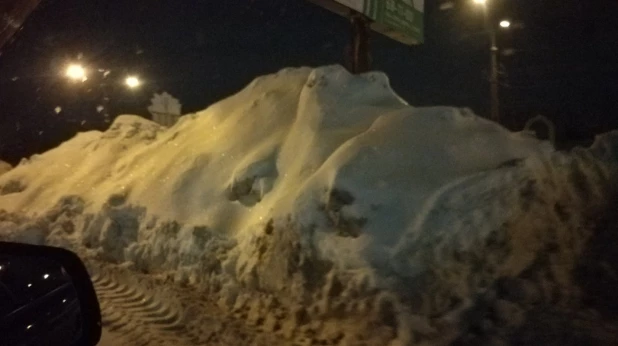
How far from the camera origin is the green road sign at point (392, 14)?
15227mm

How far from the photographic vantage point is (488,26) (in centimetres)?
2633

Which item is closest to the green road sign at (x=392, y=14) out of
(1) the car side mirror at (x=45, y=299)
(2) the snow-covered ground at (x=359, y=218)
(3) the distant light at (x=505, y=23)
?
(2) the snow-covered ground at (x=359, y=218)

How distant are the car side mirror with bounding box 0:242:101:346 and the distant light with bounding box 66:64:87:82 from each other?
3063 cm

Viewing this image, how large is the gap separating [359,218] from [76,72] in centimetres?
2781

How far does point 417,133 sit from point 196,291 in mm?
2942

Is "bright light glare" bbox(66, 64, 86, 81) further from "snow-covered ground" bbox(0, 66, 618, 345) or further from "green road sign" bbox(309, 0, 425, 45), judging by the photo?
"snow-covered ground" bbox(0, 66, 618, 345)

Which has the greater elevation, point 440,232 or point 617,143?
point 617,143

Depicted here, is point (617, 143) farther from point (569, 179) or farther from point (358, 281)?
point (358, 281)

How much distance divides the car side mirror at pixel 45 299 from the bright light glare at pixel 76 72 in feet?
100

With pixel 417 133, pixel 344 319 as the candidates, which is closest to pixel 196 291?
pixel 344 319

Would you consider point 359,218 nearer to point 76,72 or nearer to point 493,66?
point 493,66

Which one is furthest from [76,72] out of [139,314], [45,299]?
[45,299]

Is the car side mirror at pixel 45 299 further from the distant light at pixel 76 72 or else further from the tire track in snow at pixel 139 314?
the distant light at pixel 76 72

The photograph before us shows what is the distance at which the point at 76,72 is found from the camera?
109 feet
